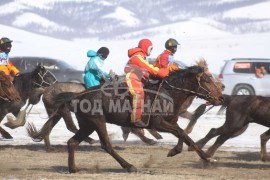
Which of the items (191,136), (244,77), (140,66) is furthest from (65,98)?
(244,77)

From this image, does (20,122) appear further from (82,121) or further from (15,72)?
(82,121)

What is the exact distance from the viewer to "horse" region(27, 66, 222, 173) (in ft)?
41.6

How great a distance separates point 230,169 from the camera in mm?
13234

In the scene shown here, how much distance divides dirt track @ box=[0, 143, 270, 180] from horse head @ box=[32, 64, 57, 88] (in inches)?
61.5

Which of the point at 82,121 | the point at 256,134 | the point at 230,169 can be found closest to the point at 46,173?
the point at 82,121

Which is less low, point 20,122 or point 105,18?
point 105,18

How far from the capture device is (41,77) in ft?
58.4

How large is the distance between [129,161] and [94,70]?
106 inches

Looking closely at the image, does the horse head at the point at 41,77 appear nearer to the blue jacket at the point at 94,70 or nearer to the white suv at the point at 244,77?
the blue jacket at the point at 94,70

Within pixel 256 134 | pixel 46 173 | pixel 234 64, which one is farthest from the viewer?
pixel 234 64

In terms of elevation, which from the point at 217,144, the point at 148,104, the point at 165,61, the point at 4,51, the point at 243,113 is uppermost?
the point at 4,51

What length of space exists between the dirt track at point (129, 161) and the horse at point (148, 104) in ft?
1.33

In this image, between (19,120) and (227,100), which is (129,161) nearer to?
(227,100)

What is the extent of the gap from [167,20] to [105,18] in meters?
14.0
